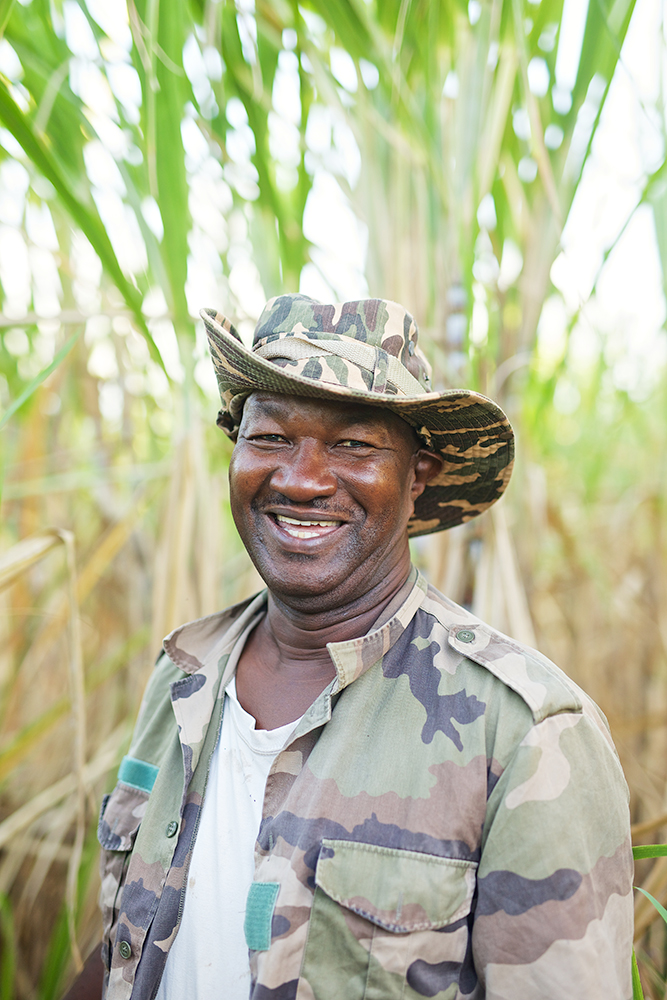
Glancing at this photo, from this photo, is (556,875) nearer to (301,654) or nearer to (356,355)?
(301,654)

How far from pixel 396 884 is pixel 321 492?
551 millimetres

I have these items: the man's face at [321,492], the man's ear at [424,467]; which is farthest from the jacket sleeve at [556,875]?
the man's ear at [424,467]

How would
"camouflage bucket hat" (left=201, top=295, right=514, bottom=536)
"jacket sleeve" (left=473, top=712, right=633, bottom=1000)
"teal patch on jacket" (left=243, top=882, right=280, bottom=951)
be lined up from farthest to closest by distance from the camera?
"camouflage bucket hat" (left=201, top=295, right=514, bottom=536)
"teal patch on jacket" (left=243, top=882, right=280, bottom=951)
"jacket sleeve" (left=473, top=712, right=633, bottom=1000)

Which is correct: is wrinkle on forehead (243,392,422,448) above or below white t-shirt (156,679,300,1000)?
above

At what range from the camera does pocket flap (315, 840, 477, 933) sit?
87cm

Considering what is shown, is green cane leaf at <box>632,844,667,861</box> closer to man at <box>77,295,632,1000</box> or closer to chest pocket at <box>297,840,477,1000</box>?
man at <box>77,295,632,1000</box>

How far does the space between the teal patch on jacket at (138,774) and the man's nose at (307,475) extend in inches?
22.3

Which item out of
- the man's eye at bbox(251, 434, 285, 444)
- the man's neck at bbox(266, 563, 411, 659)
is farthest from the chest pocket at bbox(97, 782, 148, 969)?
the man's eye at bbox(251, 434, 285, 444)

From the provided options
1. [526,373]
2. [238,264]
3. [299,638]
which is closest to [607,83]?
[526,373]

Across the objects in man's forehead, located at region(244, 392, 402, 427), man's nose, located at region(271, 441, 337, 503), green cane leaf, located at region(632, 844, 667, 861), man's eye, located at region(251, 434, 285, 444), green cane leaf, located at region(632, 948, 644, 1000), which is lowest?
green cane leaf, located at region(632, 948, 644, 1000)

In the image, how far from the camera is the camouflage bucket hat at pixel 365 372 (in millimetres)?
1055

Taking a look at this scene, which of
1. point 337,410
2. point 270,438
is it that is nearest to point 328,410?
point 337,410

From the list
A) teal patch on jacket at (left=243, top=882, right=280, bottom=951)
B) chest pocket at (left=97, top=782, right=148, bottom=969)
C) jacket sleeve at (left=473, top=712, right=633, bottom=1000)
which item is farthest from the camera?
chest pocket at (left=97, top=782, right=148, bottom=969)

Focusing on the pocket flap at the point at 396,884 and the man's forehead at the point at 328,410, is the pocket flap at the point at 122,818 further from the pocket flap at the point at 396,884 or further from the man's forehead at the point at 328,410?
the man's forehead at the point at 328,410
